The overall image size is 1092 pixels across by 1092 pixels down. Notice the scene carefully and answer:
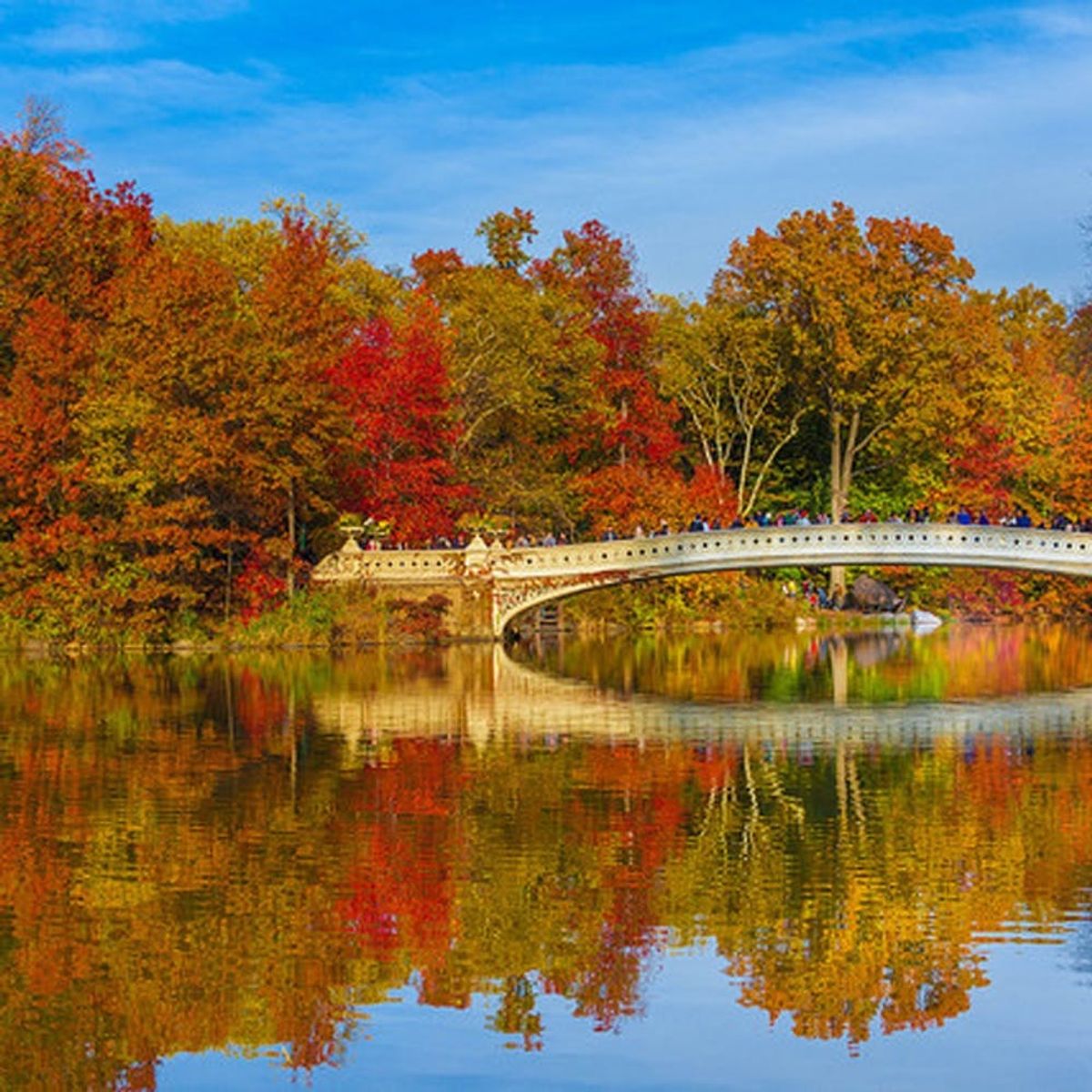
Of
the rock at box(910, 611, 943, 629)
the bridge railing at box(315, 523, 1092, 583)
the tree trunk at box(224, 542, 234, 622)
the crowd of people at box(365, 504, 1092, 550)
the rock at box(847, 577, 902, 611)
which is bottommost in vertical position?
the rock at box(910, 611, 943, 629)

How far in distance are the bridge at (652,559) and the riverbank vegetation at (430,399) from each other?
2.00 meters

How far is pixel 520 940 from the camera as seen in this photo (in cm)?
1345

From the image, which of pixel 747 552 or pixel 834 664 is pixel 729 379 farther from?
pixel 834 664

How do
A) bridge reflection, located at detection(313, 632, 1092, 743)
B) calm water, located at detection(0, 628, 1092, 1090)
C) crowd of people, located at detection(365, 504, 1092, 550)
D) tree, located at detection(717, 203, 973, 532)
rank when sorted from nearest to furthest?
calm water, located at detection(0, 628, 1092, 1090)
bridge reflection, located at detection(313, 632, 1092, 743)
crowd of people, located at detection(365, 504, 1092, 550)
tree, located at detection(717, 203, 973, 532)

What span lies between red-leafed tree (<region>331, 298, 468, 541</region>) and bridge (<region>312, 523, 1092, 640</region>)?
120 inches

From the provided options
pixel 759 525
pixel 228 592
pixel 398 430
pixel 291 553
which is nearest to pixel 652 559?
pixel 398 430

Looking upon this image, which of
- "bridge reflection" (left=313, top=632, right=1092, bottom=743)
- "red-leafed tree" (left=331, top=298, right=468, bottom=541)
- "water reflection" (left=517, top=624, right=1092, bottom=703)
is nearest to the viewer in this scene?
"bridge reflection" (left=313, top=632, right=1092, bottom=743)

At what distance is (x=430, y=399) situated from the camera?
51.7 meters

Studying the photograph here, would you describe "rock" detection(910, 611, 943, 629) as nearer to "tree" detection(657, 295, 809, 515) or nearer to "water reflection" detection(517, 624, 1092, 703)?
"water reflection" detection(517, 624, 1092, 703)

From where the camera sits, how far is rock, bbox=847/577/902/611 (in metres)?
62.4

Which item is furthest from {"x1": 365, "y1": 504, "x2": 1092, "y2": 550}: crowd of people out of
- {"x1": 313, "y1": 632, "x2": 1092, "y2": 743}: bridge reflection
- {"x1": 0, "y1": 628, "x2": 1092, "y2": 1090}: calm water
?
{"x1": 0, "y1": 628, "x2": 1092, "y2": 1090}: calm water

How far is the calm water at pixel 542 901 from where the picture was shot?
435 inches

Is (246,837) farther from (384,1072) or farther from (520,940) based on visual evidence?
(384,1072)

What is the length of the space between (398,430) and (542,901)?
3697 cm
